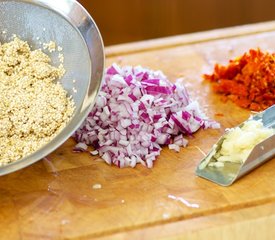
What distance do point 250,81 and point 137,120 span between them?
0.34 metres

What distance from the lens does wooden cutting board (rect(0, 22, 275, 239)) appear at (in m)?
1.36

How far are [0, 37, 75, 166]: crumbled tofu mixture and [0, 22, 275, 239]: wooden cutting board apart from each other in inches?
3.4

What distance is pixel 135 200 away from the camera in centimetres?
144

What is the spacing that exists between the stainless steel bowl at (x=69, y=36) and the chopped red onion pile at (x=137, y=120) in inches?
4.5

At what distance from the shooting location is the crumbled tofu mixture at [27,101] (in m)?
1.49

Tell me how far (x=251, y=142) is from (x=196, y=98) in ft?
1.00

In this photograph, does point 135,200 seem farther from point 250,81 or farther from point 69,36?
point 250,81

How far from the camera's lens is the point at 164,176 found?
1.51 meters

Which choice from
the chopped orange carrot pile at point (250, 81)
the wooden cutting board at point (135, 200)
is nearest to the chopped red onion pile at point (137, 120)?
the wooden cutting board at point (135, 200)

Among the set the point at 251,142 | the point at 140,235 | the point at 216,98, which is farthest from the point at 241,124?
the point at 140,235

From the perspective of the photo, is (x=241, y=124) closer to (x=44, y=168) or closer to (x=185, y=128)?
(x=185, y=128)

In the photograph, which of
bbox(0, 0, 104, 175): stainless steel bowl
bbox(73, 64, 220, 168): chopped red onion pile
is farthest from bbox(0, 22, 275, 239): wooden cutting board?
bbox(0, 0, 104, 175): stainless steel bowl

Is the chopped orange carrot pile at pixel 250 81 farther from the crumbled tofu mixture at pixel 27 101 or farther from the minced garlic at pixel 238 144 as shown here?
the crumbled tofu mixture at pixel 27 101

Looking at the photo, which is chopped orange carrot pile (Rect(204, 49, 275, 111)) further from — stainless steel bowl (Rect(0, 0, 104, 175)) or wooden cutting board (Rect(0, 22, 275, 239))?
stainless steel bowl (Rect(0, 0, 104, 175))
